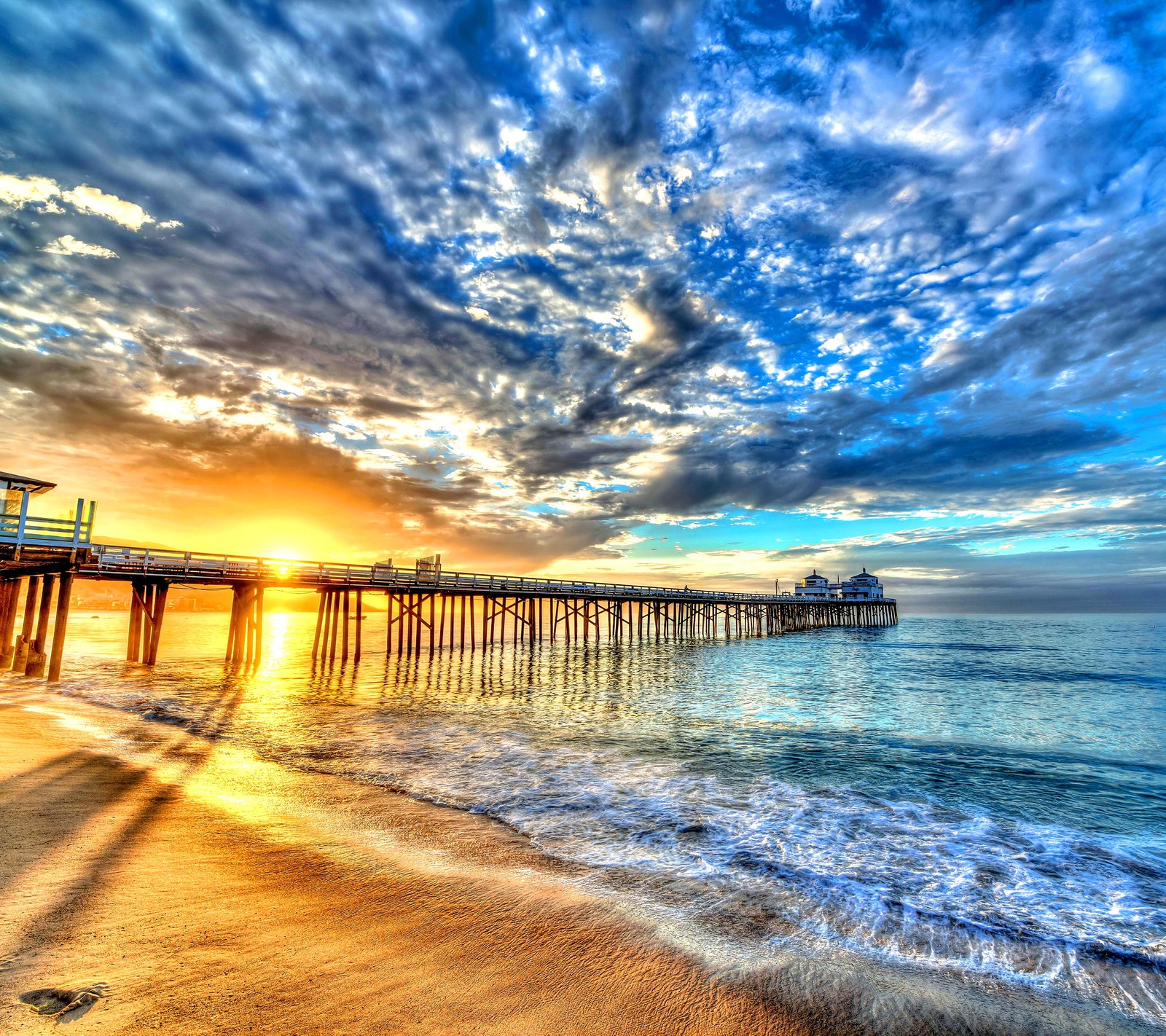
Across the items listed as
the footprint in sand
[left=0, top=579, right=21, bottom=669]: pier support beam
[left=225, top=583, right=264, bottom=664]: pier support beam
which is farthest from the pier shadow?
[left=0, top=579, right=21, bottom=669]: pier support beam

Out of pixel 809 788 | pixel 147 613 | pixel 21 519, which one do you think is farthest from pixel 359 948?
pixel 147 613

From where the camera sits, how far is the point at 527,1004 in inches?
158

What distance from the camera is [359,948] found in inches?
181

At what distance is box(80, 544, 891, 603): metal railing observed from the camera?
22438 millimetres

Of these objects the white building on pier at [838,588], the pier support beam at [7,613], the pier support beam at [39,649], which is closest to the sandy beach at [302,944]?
the pier support beam at [39,649]

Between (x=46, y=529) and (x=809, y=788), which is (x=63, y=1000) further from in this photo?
(x=46, y=529)

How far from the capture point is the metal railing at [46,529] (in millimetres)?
17516

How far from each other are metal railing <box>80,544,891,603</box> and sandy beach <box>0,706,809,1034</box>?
19206mm

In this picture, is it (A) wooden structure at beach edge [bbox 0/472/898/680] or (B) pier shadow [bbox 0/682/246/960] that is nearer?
(B) pier shadow [bbox 0/682/246/960]

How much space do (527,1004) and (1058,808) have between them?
11388mm

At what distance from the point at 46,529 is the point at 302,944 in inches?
861

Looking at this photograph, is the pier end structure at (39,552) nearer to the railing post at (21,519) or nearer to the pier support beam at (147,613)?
the railing post at (21,519)

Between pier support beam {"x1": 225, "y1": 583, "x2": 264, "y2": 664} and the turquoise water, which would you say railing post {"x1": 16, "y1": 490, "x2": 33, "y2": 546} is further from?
pier support beam {"x1": 225, "y1": 583, "x2": 264, "y2": 664}

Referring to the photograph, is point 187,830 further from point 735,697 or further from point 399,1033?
point 735,697
